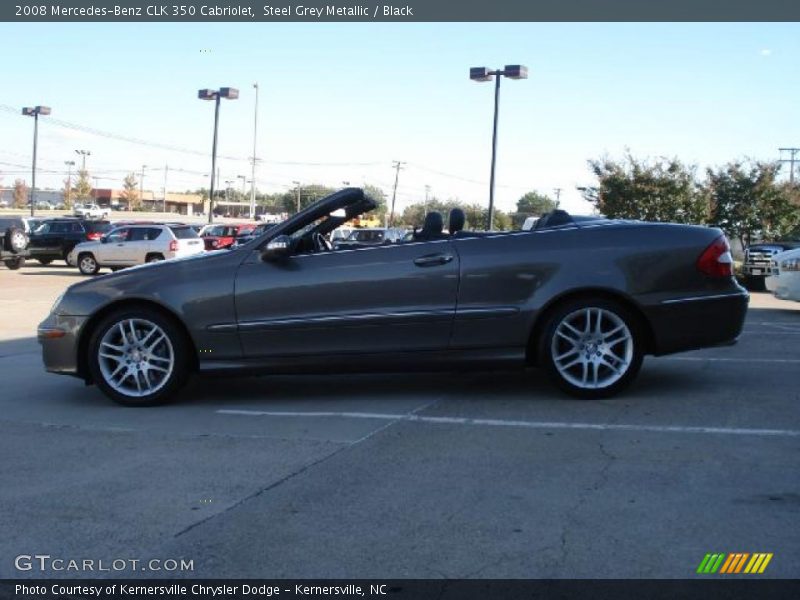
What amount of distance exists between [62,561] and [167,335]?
305cm

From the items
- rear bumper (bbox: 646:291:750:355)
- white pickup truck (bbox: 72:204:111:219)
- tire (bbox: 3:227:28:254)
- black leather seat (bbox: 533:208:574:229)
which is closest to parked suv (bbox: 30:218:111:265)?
tire (bbox: 3:227:28:254)

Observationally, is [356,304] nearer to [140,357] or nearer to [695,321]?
[140,357]

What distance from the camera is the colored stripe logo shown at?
3.41m

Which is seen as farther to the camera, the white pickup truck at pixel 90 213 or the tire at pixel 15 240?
the white pickup truck at pixel 90 213

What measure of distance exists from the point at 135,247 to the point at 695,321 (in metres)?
22.9

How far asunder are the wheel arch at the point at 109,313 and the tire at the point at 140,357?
31mm

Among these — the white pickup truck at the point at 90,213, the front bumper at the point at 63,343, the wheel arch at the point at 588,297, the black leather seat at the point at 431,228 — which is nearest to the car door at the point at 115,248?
the front bumper at the point at 63,343

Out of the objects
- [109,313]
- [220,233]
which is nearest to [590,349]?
[109,313]

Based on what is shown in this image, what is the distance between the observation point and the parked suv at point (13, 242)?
27.9m

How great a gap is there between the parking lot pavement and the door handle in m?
1.03

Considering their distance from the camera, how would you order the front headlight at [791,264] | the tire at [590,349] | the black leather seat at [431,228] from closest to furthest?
1. the tire at [590,349]
2. the black leather seat at [431,228]
3. the front headlight at [791,264]

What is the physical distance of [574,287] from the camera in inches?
252

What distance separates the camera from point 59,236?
1225 inches

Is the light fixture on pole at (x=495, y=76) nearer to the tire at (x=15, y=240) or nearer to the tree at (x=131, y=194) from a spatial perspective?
the tire at (x=15, y=240)
